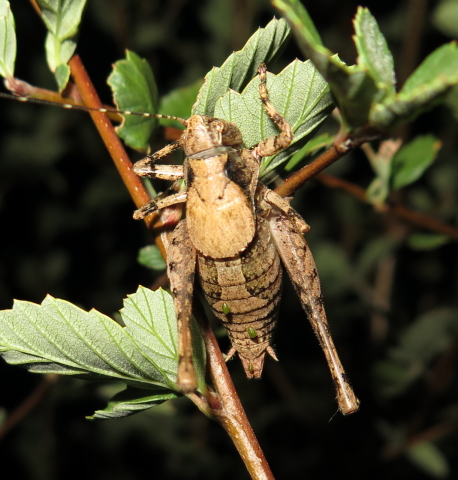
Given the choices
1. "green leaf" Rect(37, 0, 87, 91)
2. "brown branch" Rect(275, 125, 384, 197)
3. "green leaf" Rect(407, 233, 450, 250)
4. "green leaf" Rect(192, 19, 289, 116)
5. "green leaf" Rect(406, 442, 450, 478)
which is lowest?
"green leaf" Rect(406, 442, 450, 478)

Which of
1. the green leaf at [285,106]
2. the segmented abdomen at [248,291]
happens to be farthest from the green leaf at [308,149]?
the segmented abdomen at [248,291]

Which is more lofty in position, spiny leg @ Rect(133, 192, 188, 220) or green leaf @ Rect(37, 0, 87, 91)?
green leaf @ Rect(37, 0, 87, 91)

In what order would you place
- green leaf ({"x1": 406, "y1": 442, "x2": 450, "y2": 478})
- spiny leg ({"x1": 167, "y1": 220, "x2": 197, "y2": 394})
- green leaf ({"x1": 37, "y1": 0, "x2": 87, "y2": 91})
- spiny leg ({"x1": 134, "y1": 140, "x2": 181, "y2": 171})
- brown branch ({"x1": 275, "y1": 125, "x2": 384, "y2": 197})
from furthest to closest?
green leaf ({"x1": 406, "y1": 442, "x2": 450, "y2": 478}) < spiny leg ({"x1": 134, "y1": 140, "x2": 181, "y2": 171}) < green leaf ({"x1": 37, "y1": 0, "x2": 87, "y2": 91}) < spiny leg ({"x1": 167, "y1": 220, "x2": 197, "y2": 394}) < brown branch ({"x1": 275, "y1": 125, "x2": 384, "y2": 197})

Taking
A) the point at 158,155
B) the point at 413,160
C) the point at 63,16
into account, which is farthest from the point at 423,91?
the point at 413,160

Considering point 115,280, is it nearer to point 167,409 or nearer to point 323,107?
point 167,409

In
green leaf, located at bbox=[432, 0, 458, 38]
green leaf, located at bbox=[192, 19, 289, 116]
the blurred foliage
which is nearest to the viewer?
green leaf, located at bbox=[192, 19, 289, 116]

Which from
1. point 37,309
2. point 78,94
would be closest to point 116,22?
point 78,94

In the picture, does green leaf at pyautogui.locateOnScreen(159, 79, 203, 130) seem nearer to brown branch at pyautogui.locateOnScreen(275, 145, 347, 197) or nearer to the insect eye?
the insect eye

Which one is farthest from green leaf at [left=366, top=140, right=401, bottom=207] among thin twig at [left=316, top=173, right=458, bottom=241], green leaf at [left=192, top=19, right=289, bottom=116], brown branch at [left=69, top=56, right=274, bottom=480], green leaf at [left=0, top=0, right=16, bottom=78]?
green leaf at [left=0, top=0, right=16, bottom=78]
